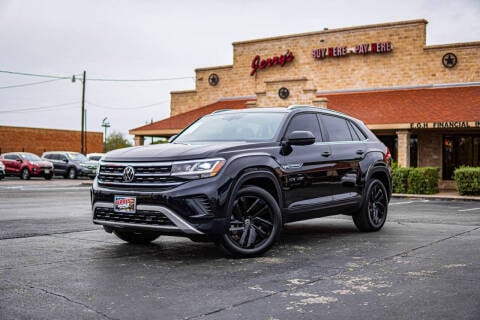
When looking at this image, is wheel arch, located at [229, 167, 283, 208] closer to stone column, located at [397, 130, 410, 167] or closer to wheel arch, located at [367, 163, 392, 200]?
wheel arch, located at [367, 163, 392, 200]

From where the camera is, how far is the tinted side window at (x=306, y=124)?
811 cm

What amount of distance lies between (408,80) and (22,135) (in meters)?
40.0

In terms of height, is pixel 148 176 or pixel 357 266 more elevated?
pixel 148 176

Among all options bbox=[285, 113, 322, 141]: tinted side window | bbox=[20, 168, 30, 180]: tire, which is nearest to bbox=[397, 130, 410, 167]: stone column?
bbox=[285, 113, 322, 141]: tinted side window

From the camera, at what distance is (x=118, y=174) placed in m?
6.96

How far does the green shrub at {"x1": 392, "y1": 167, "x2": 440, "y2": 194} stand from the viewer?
22.6 meters

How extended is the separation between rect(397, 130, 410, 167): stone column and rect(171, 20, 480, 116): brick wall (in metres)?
4.43

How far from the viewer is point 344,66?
99.3 ft

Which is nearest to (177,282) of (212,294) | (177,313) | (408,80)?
(212,294)

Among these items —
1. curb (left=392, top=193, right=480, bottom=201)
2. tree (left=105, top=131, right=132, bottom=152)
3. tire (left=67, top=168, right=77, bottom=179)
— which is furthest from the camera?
tree (left=105, top=131, right=132, bottom=152)

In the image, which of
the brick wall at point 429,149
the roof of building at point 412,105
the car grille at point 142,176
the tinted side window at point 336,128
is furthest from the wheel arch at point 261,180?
the brick wall at point 429,149

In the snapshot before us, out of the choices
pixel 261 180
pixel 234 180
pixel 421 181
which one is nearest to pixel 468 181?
pixel 421 181

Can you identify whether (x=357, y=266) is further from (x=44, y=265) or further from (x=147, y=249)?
(x=44, y=265)

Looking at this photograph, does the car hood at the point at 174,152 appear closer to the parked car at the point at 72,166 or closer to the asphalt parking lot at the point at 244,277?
the asphalt parking lot at the point at 244,277
